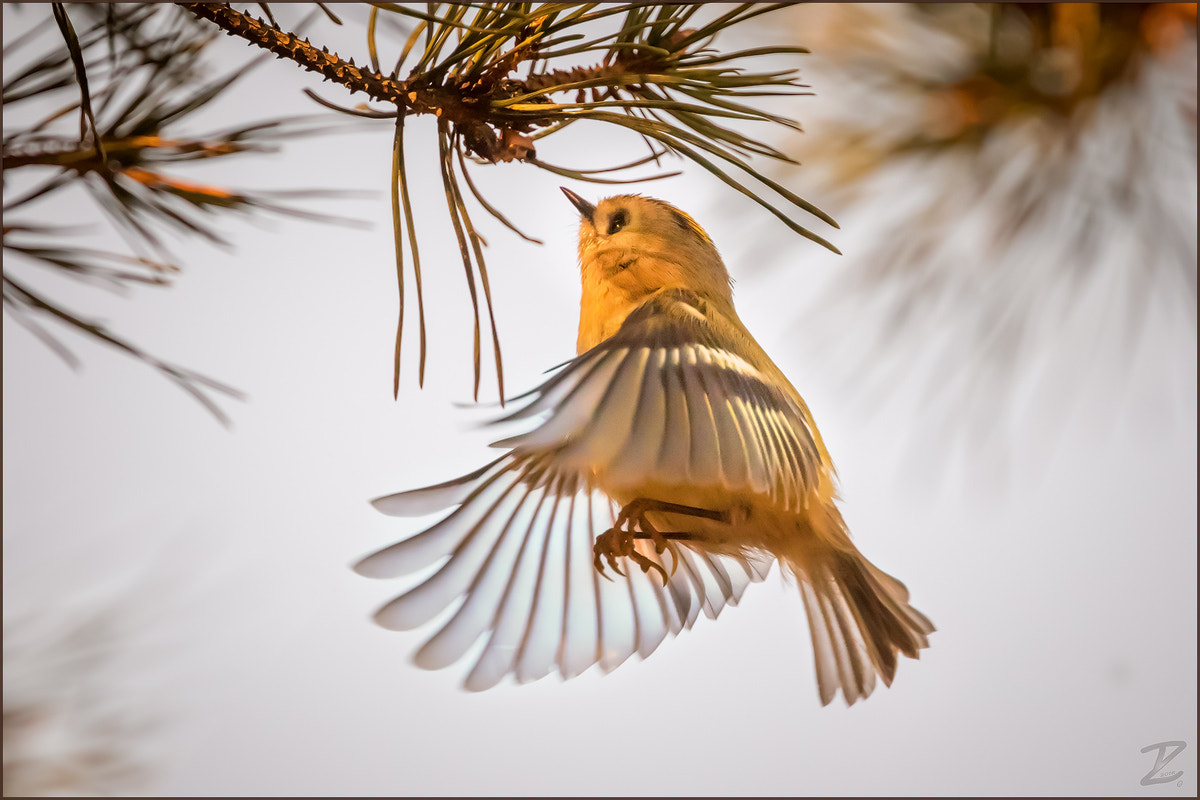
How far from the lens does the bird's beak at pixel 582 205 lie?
401mm

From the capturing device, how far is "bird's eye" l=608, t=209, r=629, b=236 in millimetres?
393

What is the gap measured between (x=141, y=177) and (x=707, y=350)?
0.31 m

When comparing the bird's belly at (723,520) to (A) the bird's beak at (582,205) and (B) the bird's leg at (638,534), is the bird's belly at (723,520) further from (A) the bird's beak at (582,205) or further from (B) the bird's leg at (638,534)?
(A) the bird's beak at (582,205)

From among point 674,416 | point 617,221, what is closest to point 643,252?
point 617,221

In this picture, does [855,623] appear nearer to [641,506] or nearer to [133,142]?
[641,506]

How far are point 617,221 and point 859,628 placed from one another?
209 mm

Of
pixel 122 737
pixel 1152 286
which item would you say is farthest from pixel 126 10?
pixel 1152 286

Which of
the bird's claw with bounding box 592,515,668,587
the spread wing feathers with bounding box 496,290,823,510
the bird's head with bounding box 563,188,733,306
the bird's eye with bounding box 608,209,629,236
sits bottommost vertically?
the bird's claw with bounding box 592,515,668,587

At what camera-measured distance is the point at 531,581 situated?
350 mm

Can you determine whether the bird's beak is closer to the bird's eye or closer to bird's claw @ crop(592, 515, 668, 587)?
the bird's eye

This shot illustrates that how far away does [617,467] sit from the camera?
296mm

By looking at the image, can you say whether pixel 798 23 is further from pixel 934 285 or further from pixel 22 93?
pixel 22 93

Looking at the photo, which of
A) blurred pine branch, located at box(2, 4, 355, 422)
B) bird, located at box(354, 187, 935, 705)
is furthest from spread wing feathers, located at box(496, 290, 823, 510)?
blurred pine branch, located at box(2, 4, 355, 422)

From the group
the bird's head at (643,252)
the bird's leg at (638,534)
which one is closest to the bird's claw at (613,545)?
the bird's leg at (638,534)
